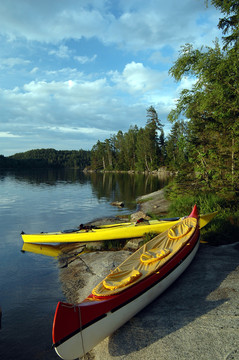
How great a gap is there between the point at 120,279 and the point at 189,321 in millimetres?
1929

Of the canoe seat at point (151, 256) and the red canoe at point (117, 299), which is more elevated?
the canoe seat at point (151, 256)

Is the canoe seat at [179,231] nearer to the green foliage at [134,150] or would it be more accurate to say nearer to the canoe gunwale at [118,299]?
the canoe gunwale at [118,299]

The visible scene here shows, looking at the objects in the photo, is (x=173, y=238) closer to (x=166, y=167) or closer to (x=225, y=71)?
(x=225, y=71)

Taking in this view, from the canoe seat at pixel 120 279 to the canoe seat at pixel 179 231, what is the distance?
288 cm

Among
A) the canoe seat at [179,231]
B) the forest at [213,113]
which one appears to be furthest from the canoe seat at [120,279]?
the forest at [213,113]

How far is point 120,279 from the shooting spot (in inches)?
252

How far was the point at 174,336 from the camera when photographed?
5172mm

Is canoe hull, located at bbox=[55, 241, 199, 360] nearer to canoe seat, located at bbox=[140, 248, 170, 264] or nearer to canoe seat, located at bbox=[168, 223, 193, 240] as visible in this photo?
canoe seat, located at bbox=[140, 248, 170, 264]

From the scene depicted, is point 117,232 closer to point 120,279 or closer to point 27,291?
point 27,291

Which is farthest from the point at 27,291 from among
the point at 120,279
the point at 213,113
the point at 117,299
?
the point at 213,113

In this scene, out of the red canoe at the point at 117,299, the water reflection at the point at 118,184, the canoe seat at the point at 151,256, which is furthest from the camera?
the water reflection at the point at 118,184

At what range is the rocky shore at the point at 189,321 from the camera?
4777mm

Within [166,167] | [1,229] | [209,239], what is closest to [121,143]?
[166,167]

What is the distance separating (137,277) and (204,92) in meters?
9.82
